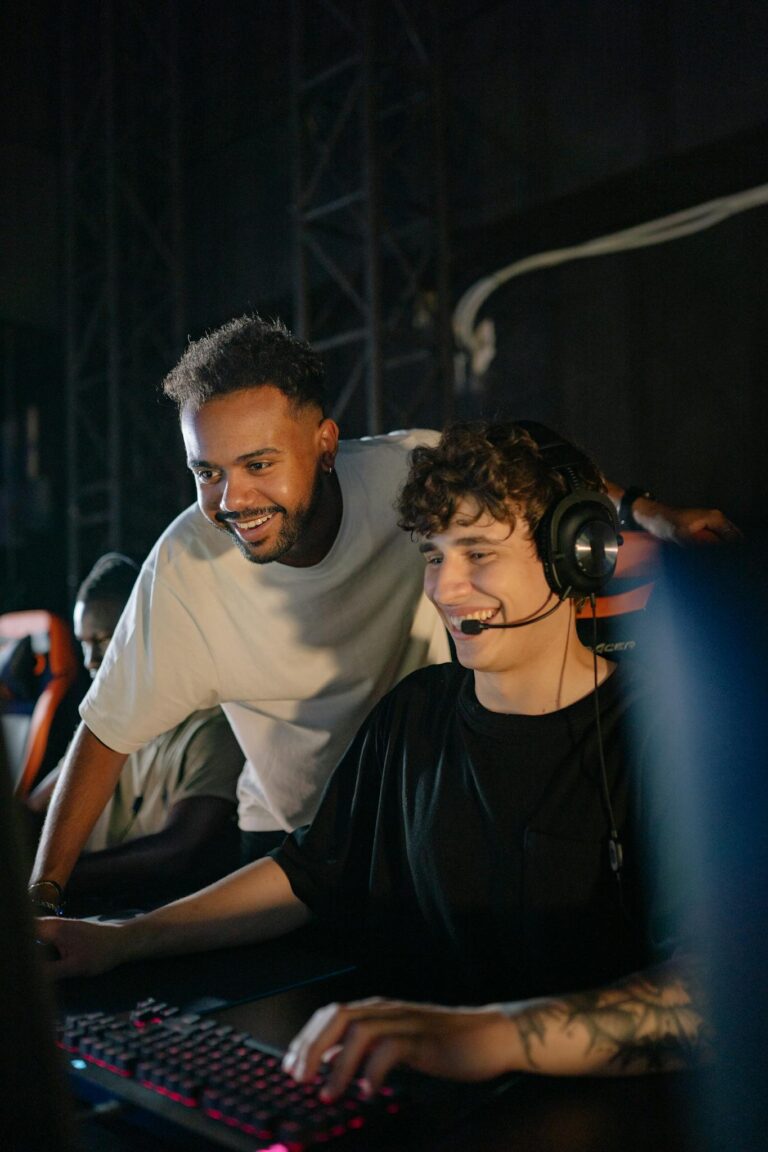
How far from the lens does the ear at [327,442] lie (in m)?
1.55

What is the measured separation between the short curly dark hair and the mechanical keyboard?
1.89 ft

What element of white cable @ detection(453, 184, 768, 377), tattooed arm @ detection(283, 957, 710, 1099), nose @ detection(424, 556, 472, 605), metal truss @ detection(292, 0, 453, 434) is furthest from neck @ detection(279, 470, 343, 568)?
white cable @ detection(453, 184, 768, 377)

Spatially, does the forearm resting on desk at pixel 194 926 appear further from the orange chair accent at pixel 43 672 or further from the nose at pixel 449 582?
Answer: the orange chair accent at pixel 43 672

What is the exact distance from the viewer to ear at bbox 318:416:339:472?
61.0 inches

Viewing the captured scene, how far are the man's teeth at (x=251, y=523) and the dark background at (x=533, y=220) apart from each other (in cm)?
296

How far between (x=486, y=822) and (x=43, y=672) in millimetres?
2215

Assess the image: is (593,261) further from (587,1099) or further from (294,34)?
(587,1099)

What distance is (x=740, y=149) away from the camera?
13.8 ft

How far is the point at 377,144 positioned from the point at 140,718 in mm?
3970

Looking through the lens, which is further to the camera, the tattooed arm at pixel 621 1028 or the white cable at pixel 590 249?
the white cable at pixel 590 249

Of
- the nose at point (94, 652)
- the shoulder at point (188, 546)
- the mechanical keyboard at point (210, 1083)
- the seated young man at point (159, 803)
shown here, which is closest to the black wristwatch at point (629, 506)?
the shoulder at point (188, 546)

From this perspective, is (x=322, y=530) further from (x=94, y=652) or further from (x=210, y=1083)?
(x=94, y=652)

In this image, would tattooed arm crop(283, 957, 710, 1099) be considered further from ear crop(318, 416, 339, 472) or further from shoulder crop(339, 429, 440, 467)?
shoulder crop(339, 429, 440, 467)

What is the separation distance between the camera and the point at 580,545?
3.65ft
